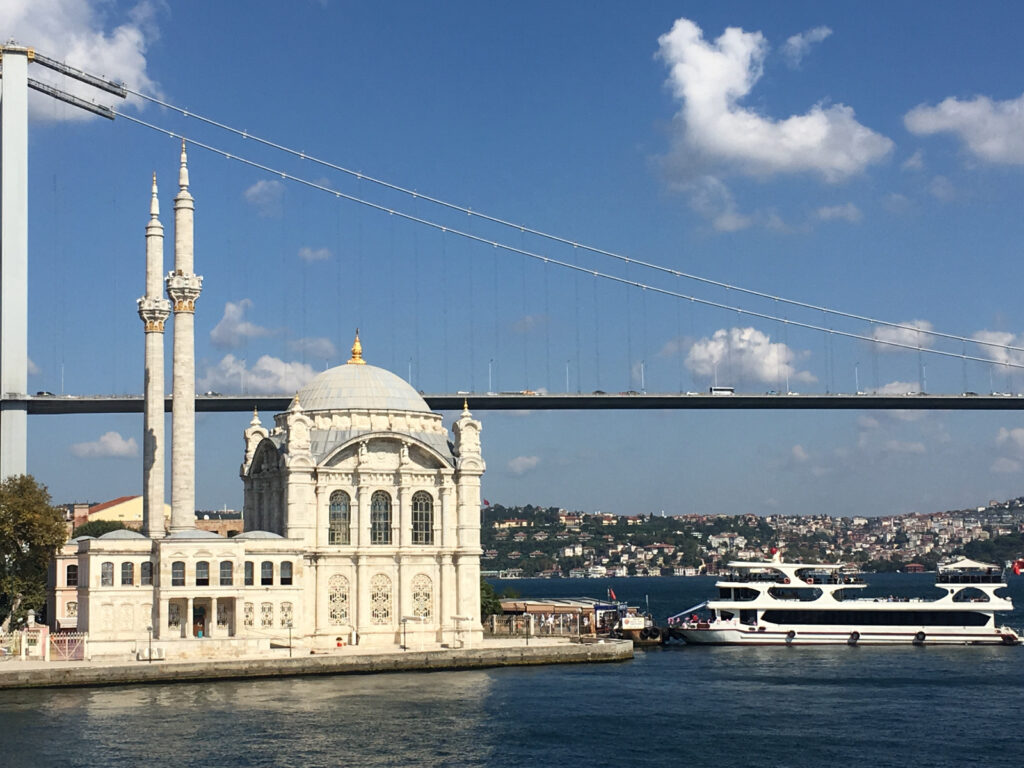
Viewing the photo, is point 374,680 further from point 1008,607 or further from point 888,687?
point 1008,607

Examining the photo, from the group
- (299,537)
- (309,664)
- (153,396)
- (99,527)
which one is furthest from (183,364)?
(99,527)

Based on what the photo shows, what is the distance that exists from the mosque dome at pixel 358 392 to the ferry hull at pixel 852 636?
1756 cm

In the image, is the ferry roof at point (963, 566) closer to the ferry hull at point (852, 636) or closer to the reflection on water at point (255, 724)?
the ferry hull at point (852, 636)

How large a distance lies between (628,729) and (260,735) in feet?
30.2

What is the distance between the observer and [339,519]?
51656mm

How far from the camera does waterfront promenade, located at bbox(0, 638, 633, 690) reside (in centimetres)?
4341

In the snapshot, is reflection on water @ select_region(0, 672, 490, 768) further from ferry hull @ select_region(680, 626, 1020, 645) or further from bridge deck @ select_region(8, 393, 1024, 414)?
bridge deck @ select_region(8, 393, 1024, 414)

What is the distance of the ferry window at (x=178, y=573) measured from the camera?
4750 centimetres

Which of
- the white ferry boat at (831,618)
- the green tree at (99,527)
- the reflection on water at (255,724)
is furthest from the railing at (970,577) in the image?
the green tree at (99,527)

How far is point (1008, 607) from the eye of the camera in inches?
2442

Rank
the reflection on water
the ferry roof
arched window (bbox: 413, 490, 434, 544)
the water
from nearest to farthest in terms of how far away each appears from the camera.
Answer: the reflection on water < the water < arched window (bbox: 413, 490, 434, 544) < the ferry roof

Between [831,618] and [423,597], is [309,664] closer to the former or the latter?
[423,597]

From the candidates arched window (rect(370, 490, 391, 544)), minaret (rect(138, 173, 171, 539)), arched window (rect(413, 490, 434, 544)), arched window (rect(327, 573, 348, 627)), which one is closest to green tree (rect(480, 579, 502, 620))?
arched window (rect(413, 490, 434, 544))

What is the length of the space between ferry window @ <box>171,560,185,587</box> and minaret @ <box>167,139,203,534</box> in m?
2.01
